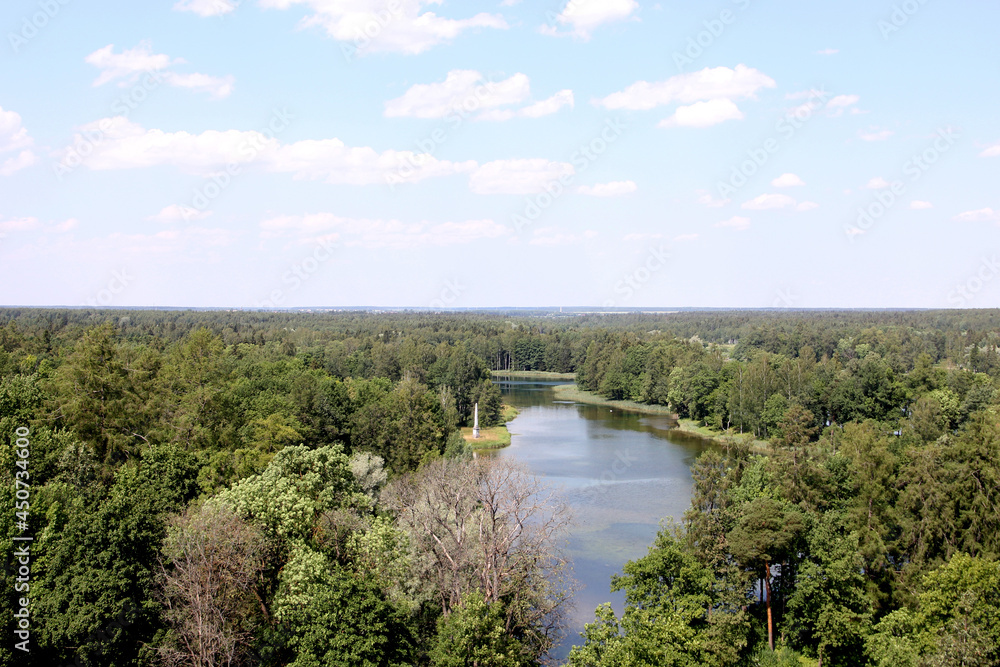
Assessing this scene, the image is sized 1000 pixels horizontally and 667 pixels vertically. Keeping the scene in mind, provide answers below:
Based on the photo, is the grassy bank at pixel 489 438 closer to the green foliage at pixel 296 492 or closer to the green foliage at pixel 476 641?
the green foliage at pixel 296 492

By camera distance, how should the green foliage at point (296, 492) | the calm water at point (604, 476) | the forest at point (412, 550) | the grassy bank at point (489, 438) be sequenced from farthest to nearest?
the grassy bank at point (489, 438)
the calm water at point (604, 476)
the green foliage at point (296, 492)
the forest at point (412, 550)

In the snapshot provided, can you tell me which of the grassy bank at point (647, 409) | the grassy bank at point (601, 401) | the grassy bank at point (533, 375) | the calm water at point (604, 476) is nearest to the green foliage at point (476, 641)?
the calm water at point (604, 476)

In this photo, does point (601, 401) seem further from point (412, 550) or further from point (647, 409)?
point (412, 550)

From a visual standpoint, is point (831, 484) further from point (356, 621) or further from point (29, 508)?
point (29, 508)

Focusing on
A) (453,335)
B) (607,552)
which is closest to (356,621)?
(607,552)

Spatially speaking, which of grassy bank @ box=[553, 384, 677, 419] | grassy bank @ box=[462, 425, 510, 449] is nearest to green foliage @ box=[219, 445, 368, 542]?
grassy bank @ box=[462, 425, 510, 449]
